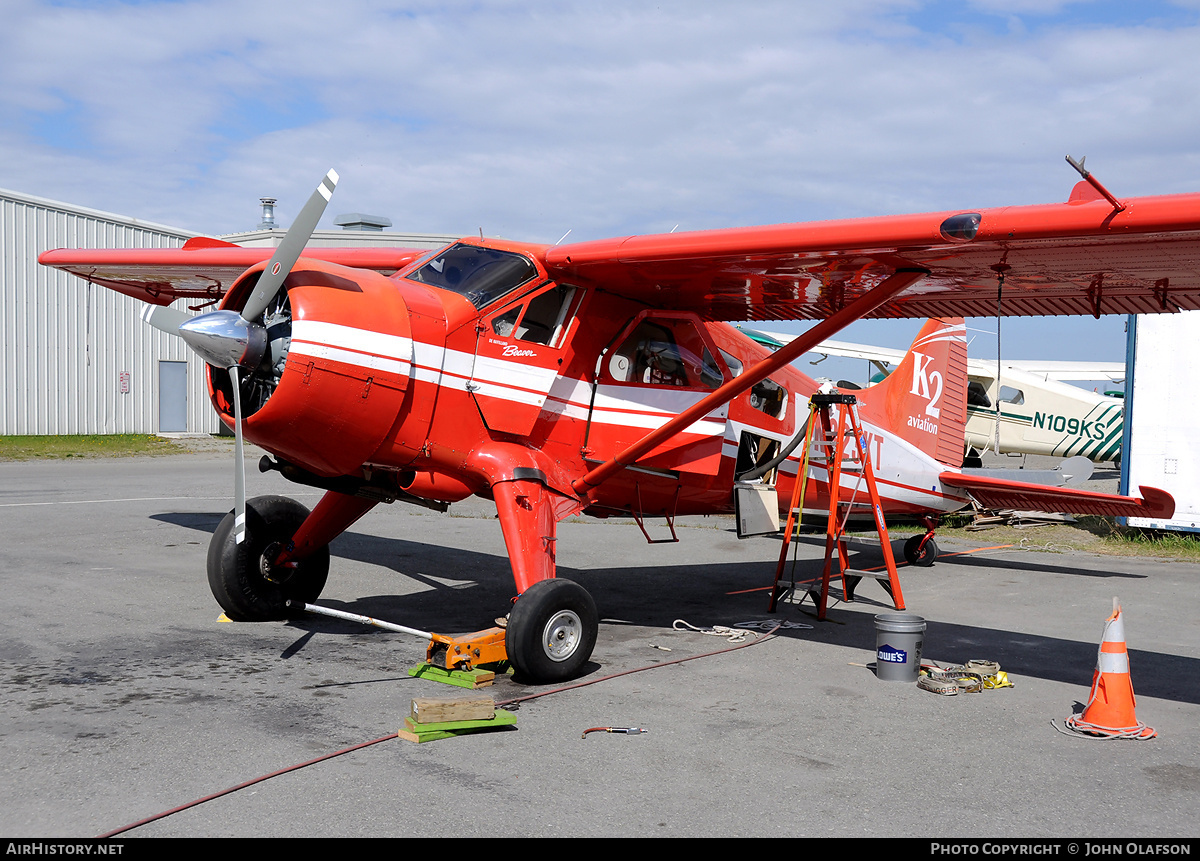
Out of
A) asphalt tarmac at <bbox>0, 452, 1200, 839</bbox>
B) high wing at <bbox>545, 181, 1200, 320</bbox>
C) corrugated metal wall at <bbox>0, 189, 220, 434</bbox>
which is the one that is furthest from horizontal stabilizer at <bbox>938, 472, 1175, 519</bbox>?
corrugated metal wall at <bbox>0, 189, 220, 434</bbox>

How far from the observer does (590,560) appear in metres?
12.5

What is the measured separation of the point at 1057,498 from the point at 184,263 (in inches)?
395

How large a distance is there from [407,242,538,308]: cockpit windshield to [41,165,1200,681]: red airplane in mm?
18

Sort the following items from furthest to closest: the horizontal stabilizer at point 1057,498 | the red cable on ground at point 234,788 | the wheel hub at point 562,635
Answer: the horizontal stabilizer at point 1057,498, the wheel hub at point 562,635, the red cable on ground at point 234,788

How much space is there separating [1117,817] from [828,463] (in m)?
5.88

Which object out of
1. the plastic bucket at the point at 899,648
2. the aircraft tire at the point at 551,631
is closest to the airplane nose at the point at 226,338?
the aircraft tire at the point at 551,631

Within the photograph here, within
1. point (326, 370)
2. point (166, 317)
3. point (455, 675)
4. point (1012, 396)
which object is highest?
point (166, 317)

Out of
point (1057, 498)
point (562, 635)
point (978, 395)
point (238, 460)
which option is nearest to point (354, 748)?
point (562, 635)

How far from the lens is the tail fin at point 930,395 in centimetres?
1131

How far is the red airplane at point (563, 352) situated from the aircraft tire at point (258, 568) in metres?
0.02

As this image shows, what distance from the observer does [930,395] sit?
468 inches

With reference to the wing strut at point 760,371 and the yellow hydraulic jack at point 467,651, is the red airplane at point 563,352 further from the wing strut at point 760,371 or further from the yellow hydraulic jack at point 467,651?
the yellow hydraulic jack at point 467,651

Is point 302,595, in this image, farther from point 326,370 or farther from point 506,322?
point 506,322

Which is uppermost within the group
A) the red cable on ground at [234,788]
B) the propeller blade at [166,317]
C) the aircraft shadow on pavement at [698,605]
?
the propeller blade at [166,317]
